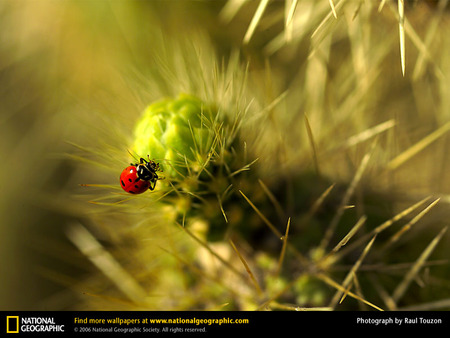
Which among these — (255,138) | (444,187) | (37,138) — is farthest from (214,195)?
(37,138)
